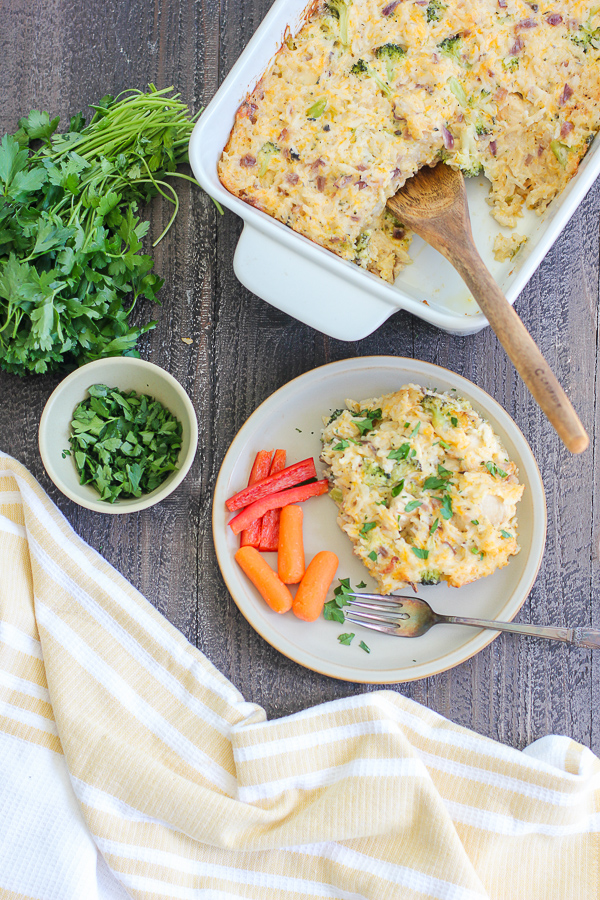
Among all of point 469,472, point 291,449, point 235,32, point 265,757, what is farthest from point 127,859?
point 235,32

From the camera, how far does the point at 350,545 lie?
6.70 ft

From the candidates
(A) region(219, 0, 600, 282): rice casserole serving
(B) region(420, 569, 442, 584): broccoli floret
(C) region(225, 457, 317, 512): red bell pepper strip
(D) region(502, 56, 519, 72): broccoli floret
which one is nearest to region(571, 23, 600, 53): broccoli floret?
(A) region(219, 0, 600, 282): rice casserole serving

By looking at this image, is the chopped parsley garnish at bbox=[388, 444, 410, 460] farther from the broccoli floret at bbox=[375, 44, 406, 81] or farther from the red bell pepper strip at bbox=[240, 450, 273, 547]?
the broccoli floret at bbox=[375, 44, 406, 81]

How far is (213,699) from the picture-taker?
2.01 metres

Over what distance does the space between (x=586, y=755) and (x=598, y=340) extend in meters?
1.25

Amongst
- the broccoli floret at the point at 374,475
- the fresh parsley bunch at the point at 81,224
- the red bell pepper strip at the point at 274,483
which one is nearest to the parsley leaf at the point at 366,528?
the broccoli floret at the point at 374,475

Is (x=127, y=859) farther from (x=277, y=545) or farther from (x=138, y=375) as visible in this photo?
(x=138, y=375)

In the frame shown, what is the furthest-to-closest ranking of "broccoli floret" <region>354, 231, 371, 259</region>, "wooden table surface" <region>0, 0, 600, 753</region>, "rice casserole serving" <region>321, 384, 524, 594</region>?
"wooden table surface" <region>0, 0, 600, 753</region> < "rice casserole serving" <region>321, 384, 524, 594</region> < "broccoli floret" <region>354, 231, 371, 259</region>

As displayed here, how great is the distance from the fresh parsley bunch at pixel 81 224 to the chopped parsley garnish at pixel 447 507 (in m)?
0.98

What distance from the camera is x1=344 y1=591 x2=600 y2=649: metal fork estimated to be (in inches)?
77.2

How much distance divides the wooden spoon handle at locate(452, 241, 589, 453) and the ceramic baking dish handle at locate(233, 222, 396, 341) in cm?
21

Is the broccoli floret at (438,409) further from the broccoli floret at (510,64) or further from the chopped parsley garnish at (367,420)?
the broccoli floret at (510,64)

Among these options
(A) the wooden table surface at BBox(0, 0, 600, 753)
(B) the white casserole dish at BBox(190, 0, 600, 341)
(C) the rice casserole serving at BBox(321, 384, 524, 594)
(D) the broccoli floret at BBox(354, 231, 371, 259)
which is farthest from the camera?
(A) the wooden table surface at BBox(0, 0, 600, 753)

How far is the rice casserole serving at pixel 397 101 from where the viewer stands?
164 centimetres
